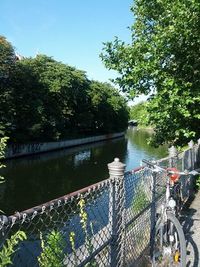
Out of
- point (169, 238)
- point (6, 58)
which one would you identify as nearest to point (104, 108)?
point (6, 58)

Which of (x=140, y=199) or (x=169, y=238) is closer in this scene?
(x=169, y=238)

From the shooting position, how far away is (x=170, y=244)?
5.20 meters

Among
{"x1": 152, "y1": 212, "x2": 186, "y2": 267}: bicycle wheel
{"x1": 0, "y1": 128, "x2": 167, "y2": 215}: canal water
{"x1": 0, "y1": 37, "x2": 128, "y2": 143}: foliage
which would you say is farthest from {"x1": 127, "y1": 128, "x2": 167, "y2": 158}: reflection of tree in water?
{"x1": 152, "y1": 212, "x2": 186, "y2": 267}: bicycle wheel

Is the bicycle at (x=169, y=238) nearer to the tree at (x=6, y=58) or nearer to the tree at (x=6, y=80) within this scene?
the tree at (x=6, y=80)

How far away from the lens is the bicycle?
4959 mm

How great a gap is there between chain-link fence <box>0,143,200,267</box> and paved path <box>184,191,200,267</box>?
0.67 m

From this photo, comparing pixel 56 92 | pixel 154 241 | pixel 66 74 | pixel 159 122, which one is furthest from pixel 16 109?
pixel 154 241

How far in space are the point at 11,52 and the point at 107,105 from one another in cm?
4104

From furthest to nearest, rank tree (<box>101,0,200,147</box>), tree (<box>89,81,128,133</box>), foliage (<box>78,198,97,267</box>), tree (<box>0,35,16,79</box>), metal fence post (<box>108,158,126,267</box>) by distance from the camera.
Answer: tree (<box>89,81,128,133</box>) < tree (<box>0,35,16,79</box>) < tree (<box>101,0,200,147</box>) < metal fence post (<box>108,158,126,267</box>) < foliage (<box>78,198,97,267</box>)

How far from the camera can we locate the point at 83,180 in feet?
95.7

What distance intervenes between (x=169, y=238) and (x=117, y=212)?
109 centimetres

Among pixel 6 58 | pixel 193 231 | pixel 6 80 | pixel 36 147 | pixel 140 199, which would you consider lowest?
pixel 36 147

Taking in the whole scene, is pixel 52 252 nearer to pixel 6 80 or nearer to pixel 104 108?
pixel 6 80

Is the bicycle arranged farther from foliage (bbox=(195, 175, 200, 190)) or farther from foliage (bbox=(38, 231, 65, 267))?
foliage (bbox=(195, 175, 200, 190))
